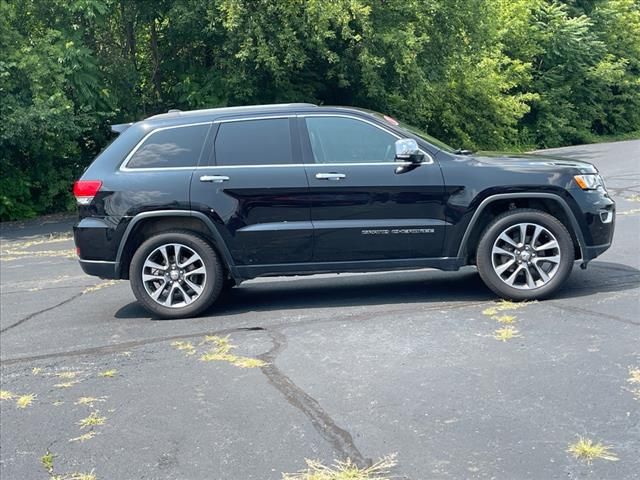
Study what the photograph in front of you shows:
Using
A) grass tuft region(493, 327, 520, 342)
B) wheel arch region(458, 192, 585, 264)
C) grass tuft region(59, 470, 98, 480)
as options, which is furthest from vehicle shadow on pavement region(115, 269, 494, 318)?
grass tuft region(59, 470, 98, 480)

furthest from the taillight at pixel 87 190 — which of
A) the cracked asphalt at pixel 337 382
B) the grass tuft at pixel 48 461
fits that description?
the grass tuft at pixel 48 461

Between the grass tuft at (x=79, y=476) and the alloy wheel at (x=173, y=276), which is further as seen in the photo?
the alloy wheel at (x=173, y=276)

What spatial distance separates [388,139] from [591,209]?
1.89m

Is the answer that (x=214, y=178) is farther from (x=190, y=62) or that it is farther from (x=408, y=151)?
(x=190, y=62)

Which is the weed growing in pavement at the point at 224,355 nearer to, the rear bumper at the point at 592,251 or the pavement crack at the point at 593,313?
the pavement crack at the point at 593,313

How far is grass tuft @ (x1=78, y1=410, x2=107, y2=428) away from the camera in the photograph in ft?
15.9

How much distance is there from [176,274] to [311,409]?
2830 millimetres

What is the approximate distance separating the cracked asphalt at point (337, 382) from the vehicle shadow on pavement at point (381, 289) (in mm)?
39

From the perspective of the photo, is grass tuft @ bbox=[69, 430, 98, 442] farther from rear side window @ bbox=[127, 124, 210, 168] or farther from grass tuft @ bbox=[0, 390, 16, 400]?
rear side window @ bbox=[127, 124, 210, 168]

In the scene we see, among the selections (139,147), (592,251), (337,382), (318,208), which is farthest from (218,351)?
(592,251)

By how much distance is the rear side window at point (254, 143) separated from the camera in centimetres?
714

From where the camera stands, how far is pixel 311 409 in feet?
15.6

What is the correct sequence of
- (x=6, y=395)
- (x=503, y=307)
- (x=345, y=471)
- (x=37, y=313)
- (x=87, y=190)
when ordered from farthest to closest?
(x=37, y=313), (x=87, y=190), (x=503, y=307), (x=6, y=395), (x=345, y=471)

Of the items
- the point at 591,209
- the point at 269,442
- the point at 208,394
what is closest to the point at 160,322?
the point at 208,394
